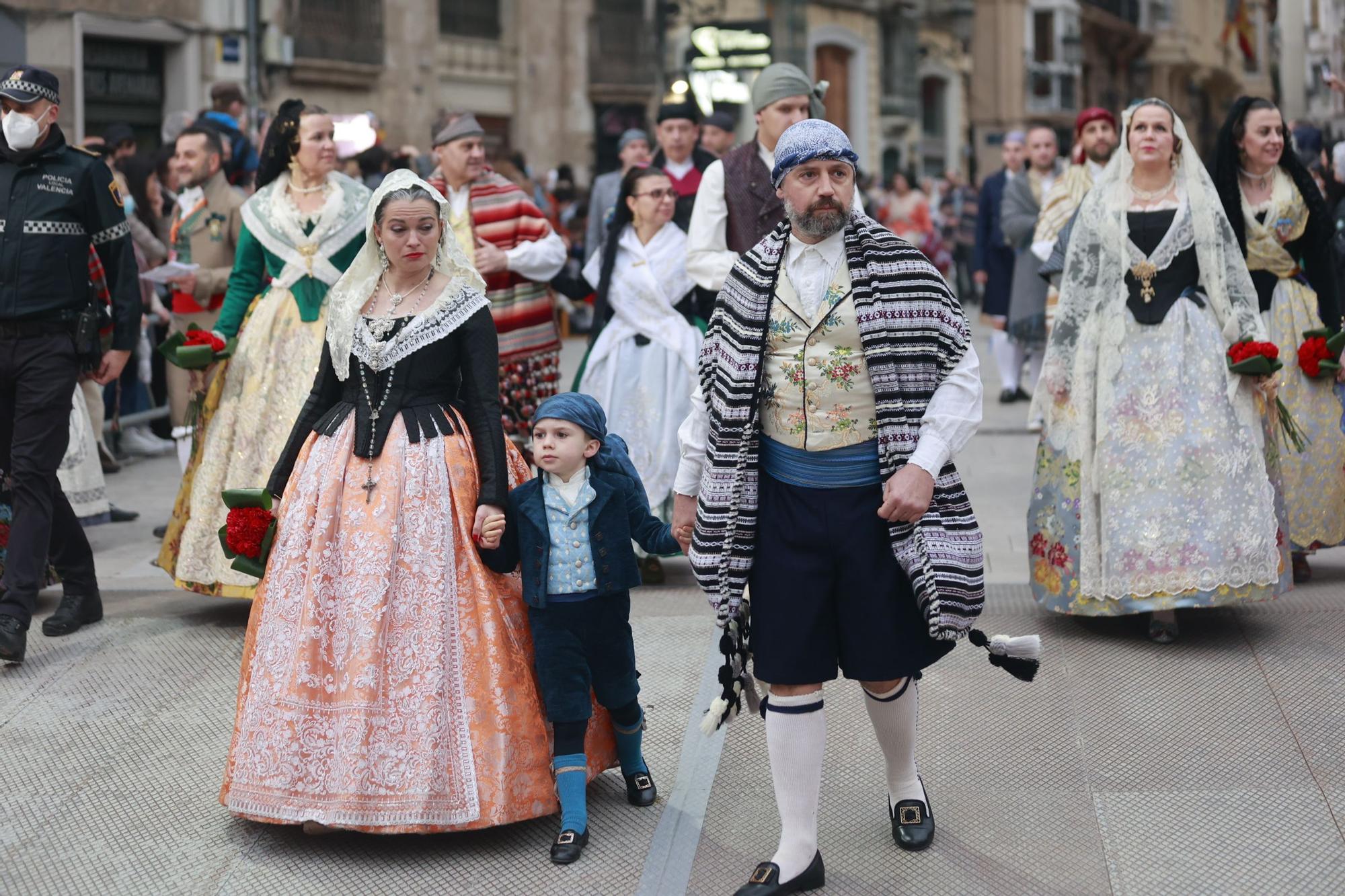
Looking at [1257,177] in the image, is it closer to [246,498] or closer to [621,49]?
[246,498]

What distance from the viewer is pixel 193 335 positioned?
6.62 meters

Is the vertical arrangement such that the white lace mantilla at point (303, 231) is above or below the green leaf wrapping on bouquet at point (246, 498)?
above

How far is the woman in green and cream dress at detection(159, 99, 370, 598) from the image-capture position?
267 inches

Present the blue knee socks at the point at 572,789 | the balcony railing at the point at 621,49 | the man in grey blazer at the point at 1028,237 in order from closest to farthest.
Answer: the blue knee socks at the point at 572,789 → the man in grey blazer at the point at 1028,237 → the balcony railing at the point at 621,49

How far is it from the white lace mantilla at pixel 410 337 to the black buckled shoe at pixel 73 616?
8.60 feet

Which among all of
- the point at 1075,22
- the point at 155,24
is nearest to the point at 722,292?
the point at 155,24

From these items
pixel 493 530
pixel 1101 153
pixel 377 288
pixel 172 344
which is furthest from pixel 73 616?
pixel 1101 153

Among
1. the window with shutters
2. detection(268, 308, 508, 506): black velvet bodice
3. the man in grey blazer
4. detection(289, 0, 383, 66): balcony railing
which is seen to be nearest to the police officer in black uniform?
detection(268, 308, 508, 506): black velvet bodice

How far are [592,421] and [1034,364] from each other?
28.9 ft

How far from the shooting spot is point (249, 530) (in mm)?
4551

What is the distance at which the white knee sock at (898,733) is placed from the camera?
4.31m

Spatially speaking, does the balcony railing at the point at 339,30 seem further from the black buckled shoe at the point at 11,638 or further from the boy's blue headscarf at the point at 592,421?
the boy's blue headscarf at the point at 592,421

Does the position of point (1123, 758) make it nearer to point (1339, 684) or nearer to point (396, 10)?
point (1339, 684)

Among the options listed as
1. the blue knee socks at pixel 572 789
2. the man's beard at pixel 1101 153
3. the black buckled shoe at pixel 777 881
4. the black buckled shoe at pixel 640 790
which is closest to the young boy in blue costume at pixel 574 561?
the blue knee socks at pixel 572 789
